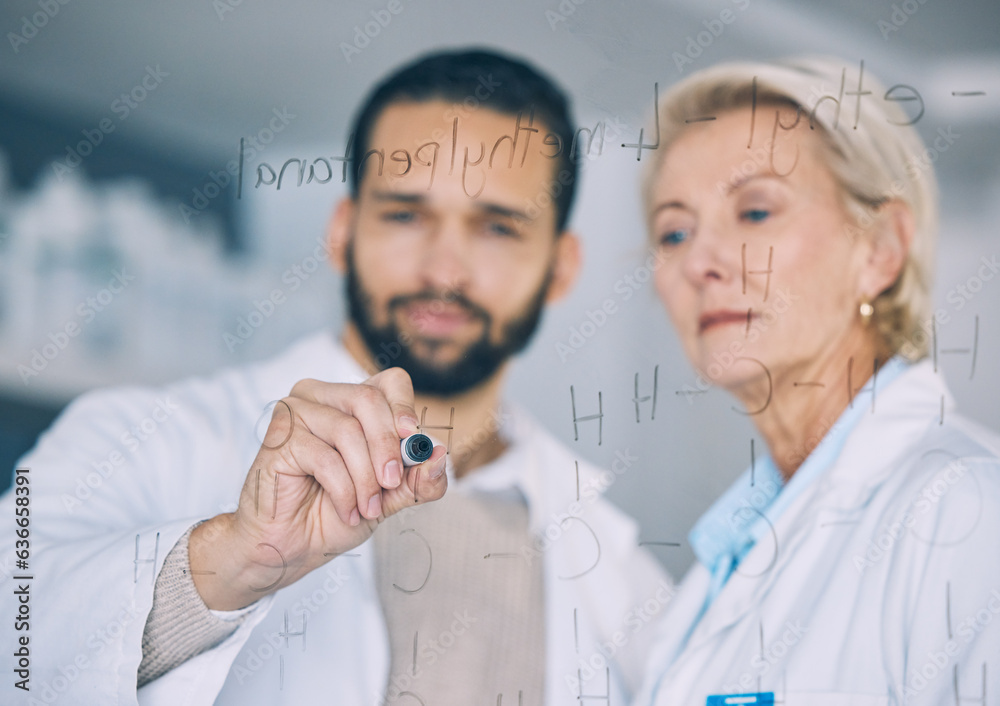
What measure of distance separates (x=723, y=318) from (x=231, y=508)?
0.56 meters

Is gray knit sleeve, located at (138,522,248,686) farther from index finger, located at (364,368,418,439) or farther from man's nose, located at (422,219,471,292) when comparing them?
man's nose, located at (422,219,471,292)

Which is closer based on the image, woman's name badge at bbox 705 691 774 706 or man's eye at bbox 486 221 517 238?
woman's name badge at bbox 705 691 774 706

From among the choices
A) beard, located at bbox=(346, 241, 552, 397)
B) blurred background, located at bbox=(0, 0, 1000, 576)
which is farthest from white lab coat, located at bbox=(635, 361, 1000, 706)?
beard, located at bbox=(346, 241, 552, 397)

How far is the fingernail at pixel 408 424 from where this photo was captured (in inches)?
24.7

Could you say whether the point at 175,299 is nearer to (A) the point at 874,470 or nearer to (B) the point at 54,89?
(B) the point at 54,89

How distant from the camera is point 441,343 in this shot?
3.05 feet

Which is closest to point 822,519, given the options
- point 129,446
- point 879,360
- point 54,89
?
point 879,360

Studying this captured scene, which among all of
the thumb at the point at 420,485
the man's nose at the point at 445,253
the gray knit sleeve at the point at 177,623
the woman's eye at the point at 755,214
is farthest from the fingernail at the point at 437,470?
the woman's eye at the point at 755,214

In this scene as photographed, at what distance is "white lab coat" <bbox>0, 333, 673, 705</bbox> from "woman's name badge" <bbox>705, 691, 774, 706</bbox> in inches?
4.1

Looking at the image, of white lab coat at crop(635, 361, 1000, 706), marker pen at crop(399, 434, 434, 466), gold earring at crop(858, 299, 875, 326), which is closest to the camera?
marker pen at crop(399, 434, 434, 466)

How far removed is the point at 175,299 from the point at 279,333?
0.12 m

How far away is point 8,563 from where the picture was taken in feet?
2.69

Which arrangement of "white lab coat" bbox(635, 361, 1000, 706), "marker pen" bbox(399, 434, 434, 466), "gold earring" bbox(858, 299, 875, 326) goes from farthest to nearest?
"gold earring" bbox(858, 299, 875, 326), "white lab coat" bbox(635, 361, 1000, 706), "marker pen" bbox(399, 434, 434, 466)

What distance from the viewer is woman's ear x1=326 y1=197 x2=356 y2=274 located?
0.94 m
